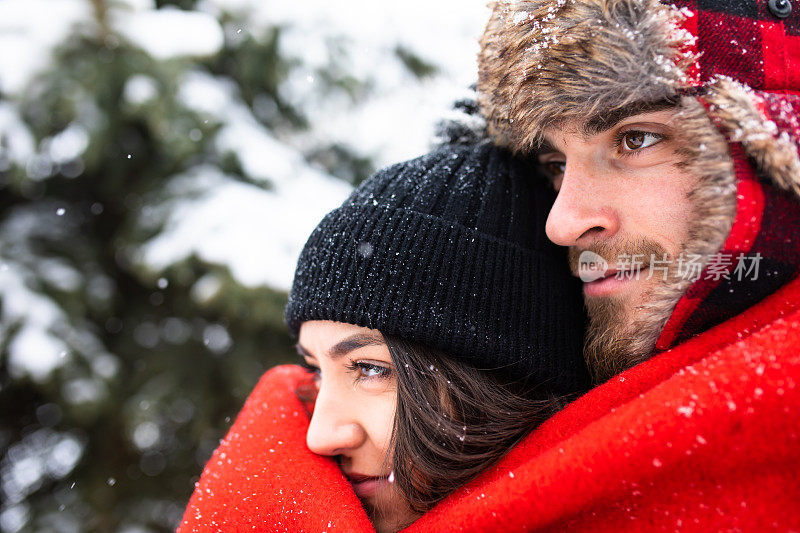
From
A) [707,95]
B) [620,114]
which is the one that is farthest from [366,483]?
[707,95]

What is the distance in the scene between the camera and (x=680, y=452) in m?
1.05

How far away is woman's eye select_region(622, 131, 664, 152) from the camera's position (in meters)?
1.44

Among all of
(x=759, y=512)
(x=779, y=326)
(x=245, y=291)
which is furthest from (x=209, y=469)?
(x=779, y=326)

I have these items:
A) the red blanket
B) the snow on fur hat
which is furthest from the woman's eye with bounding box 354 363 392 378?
the snow on fur hat

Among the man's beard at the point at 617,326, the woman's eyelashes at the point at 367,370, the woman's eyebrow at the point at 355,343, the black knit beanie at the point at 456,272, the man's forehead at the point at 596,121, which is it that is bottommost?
the woman's eyelashes at the point at 367,370

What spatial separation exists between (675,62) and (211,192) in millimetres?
2258

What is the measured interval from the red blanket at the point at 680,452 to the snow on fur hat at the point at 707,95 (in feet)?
0.35

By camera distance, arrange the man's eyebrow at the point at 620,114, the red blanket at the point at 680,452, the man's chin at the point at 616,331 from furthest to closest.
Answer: the man's chin at the point at 616,331 < the man's eyebrow at the point at 620,114 < the red blanket at the point at 680,452

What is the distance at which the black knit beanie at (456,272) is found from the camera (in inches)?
61.6

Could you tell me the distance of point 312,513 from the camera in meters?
1.53

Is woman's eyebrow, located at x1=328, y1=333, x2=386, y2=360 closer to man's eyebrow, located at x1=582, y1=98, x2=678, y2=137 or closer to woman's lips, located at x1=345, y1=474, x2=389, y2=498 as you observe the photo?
woman's lips, located at x1=345, y1=474, x2=389, y2=498

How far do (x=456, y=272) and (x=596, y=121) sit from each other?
0.55 meters

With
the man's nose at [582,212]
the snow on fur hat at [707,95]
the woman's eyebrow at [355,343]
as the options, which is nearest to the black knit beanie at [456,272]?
the woman's eyebrow at [355,343]

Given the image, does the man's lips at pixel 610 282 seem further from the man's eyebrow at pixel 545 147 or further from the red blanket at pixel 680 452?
the man's eyebrow at pixel 545 147
